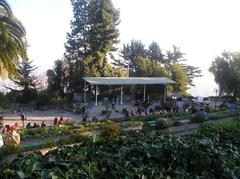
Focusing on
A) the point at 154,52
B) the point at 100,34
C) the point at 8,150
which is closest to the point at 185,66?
the point at 154,52

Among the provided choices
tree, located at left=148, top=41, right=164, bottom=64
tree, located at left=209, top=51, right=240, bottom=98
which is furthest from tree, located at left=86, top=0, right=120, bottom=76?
tree, located at left=148, top=41, right=164, bottom=64

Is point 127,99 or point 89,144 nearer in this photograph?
point 89,144

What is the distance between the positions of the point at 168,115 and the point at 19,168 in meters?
24.0

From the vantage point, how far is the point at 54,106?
40.2 m

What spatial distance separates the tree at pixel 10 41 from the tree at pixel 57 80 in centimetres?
2746

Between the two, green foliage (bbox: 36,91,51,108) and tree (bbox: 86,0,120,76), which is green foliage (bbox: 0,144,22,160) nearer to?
green foliage (bbox: 36,91,51,108)

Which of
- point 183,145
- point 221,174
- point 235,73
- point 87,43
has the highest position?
point 87,43

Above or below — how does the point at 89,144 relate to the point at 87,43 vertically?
below

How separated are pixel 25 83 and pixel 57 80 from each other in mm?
3941

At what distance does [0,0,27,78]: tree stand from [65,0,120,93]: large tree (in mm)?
30768

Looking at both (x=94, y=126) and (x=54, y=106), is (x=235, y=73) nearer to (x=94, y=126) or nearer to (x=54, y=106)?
(x=54, y=106)

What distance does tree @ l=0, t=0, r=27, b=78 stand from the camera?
18.6 m

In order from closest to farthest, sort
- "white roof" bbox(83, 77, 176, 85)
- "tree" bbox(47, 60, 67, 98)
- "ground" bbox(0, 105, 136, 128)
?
1. "ground" bbox(0, 105, 136, 128)
2. "white roof" bbox(83, 77, 176, 85)
3. "tree" bbox(47, 60, 67, 98)

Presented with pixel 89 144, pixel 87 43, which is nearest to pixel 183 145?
pixel 89 144
